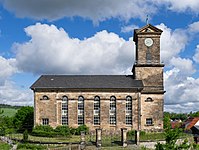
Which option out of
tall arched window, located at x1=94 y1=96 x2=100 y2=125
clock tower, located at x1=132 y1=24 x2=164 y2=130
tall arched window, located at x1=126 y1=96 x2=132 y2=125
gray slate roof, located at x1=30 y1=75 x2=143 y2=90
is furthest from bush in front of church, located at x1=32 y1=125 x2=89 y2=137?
clock tower, located at x1=132 y1=24 x2=164 y2=130

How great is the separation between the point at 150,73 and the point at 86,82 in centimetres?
977

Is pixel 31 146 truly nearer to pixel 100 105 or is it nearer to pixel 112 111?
pixel 100 105

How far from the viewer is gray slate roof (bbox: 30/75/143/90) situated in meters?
51.9

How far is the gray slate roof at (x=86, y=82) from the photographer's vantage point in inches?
2045

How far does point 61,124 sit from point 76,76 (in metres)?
8.02

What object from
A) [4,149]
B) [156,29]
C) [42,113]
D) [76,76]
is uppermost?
[156,29]

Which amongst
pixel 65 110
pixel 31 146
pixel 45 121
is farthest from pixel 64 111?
pixel 31 146

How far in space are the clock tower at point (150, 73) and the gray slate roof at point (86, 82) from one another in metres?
1.64

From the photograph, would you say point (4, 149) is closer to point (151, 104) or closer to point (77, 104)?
point (77, 104)

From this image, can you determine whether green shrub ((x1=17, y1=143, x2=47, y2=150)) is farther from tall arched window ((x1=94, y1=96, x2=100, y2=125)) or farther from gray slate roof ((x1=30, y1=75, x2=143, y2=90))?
tall arched window ((x1=94, y1=96, x2=100, y2=125))

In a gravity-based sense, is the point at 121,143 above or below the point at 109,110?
below

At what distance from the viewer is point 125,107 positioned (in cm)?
5219

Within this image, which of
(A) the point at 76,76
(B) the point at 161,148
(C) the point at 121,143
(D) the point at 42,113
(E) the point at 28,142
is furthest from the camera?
(A) the point at 76,76

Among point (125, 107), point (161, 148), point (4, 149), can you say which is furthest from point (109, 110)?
point (161, 148)
